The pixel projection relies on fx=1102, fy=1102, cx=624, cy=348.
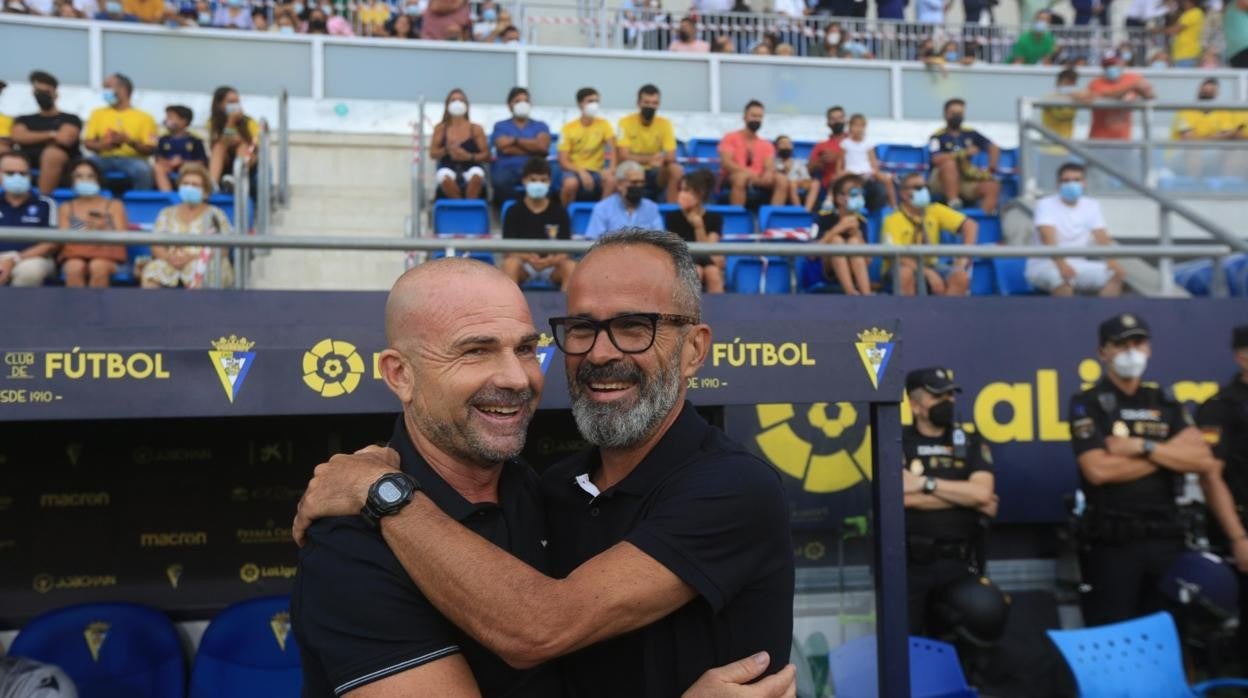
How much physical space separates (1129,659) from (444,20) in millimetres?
9526

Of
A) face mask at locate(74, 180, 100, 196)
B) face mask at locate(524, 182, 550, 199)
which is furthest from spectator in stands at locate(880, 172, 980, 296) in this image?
face mask at locate(74, 180, 100, 196)

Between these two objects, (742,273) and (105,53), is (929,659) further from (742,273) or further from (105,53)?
(105,53)

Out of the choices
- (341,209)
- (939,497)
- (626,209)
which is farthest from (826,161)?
(939,497)

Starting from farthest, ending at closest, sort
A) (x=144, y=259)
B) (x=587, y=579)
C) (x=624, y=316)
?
(x=144, y=259) → (x=624, y=316) → (x=587, y=579)

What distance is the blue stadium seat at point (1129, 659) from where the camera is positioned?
16.0 ft

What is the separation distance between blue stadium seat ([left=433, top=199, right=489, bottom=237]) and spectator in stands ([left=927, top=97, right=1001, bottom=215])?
4.04 m

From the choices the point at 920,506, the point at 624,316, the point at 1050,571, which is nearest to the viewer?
the point at 624,316

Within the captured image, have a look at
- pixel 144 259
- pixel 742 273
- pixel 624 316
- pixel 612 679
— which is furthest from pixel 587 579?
pixel 742 273

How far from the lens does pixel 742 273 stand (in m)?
7.25

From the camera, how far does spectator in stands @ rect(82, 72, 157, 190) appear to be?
884 centimetres

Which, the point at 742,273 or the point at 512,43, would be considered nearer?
the point at 742,273

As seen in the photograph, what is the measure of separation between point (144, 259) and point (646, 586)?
16.2 ft

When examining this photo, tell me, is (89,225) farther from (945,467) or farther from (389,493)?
(389,493)

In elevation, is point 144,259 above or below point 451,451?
above
